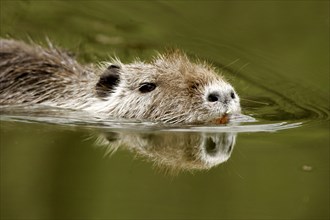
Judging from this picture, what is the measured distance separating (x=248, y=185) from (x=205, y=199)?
1.20 feet

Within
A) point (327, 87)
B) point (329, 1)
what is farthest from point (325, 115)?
point (329, 1)

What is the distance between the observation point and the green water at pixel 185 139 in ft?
19.3

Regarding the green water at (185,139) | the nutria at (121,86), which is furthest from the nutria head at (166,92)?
the green water at (185,139)

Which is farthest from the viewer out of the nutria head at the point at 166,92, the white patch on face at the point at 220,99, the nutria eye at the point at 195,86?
the nutria eye at the point at 195,86

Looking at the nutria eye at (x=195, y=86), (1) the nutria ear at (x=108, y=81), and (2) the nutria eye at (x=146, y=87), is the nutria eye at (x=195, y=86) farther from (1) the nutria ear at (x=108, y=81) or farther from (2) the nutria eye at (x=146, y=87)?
(1) the nutria ear at (x=108, y=81)

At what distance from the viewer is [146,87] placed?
25.9ft

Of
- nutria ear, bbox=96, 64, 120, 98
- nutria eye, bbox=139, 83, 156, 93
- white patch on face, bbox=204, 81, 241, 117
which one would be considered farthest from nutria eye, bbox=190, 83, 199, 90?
nutria ear, bbox=96, 64, 120, 98

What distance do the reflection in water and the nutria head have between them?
243mm

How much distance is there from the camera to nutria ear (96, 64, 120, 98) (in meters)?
8.09

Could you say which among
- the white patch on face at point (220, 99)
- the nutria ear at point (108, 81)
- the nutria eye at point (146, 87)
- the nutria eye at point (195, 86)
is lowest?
the white patch on face at point (220, 99)

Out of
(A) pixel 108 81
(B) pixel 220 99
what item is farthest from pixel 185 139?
(A) pixel 108 81

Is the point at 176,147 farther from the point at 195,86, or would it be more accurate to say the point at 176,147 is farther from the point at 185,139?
the point at 195,86

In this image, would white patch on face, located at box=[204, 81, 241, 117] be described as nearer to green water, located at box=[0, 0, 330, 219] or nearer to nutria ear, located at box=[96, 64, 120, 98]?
green water, located at box=[0, 0, 330, 219]

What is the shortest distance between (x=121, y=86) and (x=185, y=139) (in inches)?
43.3
